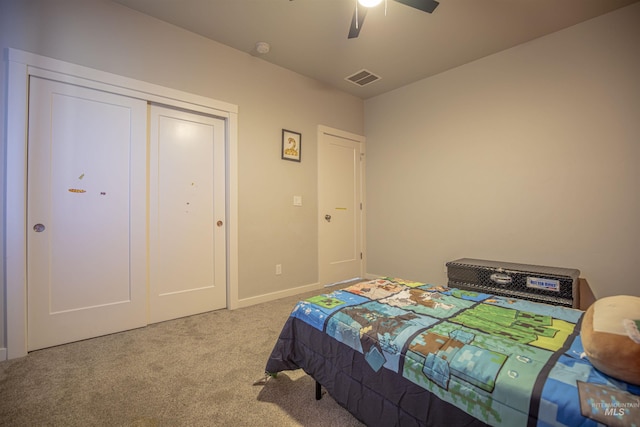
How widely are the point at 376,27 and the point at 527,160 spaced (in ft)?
6.84

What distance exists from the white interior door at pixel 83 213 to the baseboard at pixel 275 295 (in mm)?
969

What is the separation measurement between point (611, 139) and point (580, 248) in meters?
1.02

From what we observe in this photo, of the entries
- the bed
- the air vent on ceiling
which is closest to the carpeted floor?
the bed

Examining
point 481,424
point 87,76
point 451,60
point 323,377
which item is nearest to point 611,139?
point 451,60

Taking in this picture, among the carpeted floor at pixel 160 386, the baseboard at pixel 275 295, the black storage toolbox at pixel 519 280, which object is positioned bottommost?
the carpeted floor at pixel 160 386

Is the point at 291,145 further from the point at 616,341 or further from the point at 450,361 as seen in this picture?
the point at 616,341

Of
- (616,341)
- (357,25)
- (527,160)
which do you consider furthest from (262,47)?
(616,341)

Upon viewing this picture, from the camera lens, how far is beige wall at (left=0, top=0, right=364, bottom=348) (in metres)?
2.18

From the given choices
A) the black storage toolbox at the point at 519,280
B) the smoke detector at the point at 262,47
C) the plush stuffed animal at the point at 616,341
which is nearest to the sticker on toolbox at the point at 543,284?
the black storage toolbox at the point at 519,280

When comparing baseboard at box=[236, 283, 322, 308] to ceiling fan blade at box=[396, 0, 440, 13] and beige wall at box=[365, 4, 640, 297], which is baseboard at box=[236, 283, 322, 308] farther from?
ceiling fan blade at box=[396, 0, 440, 13]

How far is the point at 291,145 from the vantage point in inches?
140

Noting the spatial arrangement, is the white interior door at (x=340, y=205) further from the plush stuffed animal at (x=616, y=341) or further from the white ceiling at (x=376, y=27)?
the plush stuffed animal at (x=616, y=341)

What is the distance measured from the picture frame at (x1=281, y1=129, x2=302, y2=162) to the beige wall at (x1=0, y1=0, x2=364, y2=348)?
0.22 ft

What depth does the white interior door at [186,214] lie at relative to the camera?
2.66 meters
